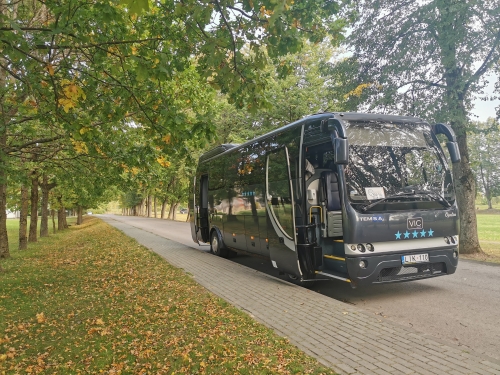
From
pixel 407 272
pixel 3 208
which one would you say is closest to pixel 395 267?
pixel 407 272

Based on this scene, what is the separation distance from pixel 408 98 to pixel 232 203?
6.91 m

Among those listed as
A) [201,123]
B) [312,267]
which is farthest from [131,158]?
[312,267]

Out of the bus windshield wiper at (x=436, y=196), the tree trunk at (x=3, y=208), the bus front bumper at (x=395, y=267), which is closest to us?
the bus front bumper at (x=395, y=267)

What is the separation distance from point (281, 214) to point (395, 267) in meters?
2.48

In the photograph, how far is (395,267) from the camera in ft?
22.2

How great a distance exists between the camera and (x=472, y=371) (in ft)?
12.7

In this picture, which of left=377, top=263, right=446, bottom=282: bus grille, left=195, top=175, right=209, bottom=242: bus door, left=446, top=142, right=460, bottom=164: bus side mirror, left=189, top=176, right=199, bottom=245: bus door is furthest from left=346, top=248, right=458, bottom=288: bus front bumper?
left=189, top=176, right=199, bottom=245: bus door

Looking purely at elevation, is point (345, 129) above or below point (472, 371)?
above

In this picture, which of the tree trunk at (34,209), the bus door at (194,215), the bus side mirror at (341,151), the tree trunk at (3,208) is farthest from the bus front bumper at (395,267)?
the tree trunk at (34,209)

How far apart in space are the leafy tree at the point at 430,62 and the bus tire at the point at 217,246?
21.9 ft

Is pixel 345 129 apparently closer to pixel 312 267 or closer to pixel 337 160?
pixel 337 160

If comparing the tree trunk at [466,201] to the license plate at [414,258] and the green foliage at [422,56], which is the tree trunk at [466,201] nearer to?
the green foliage at [422,56]

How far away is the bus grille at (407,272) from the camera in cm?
680

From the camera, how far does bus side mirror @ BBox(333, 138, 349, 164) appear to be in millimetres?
6336
